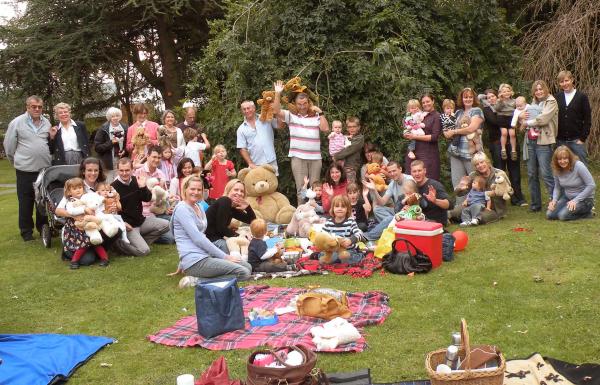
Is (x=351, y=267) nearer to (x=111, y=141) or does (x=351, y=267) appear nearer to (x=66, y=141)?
(x=111, y=141)

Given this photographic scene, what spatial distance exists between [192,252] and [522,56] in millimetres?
8864

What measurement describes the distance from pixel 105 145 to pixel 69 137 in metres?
0.50

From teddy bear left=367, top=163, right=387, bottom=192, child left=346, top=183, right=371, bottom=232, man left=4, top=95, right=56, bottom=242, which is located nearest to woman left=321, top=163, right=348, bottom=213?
child left=346, top=183, right=371, bottom=232

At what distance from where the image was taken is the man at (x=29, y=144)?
865 centimetres

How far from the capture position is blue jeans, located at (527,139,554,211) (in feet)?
28.2

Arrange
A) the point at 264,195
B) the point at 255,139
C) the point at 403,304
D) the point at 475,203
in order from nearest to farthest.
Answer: the point at 403,304
the point at 475,203
the point at 264,195
the point at 255,139

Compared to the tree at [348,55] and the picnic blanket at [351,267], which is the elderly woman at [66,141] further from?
the picnic blanket at [351,267]

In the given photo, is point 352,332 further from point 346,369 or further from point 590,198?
point 590,198

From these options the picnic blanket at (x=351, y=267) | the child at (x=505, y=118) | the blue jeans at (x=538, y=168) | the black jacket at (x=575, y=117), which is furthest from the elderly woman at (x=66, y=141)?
the black jacket at (x=575, y=117)

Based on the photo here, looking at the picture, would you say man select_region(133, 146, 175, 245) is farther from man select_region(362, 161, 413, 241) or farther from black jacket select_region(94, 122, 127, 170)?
man select_region(362, 161, 413, 241)

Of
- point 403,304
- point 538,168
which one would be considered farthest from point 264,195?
point 403,304

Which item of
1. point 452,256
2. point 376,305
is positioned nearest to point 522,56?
point 452,256

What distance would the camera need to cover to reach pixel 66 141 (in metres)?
8.80

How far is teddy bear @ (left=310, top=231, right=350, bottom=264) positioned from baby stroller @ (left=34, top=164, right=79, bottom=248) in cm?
354
